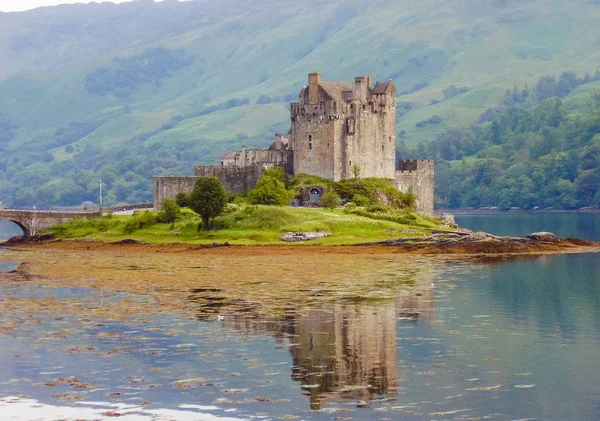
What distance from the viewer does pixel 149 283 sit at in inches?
2606

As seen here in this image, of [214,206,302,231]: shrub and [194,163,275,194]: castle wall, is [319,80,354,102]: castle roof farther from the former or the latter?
[214,206,302,231]: shrub

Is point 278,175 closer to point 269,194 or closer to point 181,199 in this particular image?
point 269,194

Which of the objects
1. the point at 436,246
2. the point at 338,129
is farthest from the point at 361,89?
the point at 436,246

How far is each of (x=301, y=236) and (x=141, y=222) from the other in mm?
14321

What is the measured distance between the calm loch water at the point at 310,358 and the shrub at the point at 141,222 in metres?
32.9

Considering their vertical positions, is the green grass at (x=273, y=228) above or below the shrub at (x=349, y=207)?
below

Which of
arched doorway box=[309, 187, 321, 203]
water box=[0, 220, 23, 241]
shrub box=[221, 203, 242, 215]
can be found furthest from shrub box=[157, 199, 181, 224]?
water box=[0, 220, 23, 241]

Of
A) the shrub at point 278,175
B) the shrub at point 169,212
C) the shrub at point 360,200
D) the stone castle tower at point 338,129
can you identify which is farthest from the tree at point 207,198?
the stone castle tower at point 338,129

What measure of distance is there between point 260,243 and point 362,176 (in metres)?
17.8

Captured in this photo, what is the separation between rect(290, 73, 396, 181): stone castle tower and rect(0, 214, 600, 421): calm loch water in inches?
1529

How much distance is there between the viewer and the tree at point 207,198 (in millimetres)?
89750

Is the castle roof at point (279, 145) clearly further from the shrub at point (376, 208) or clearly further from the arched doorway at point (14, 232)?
the arched doorway at point (14, 232)

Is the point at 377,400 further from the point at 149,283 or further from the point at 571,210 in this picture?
the point at 571,210

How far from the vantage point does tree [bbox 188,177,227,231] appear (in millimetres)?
89750
